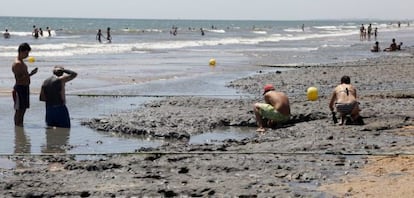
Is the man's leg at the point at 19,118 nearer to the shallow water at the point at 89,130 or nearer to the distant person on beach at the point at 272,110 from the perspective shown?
the shallow water at the point at 89,130

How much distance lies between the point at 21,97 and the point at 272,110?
4.26 metres

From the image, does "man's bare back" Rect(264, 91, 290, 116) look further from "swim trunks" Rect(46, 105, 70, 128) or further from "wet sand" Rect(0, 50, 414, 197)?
"swim trunks" Rect(46, 105, 70, 128)

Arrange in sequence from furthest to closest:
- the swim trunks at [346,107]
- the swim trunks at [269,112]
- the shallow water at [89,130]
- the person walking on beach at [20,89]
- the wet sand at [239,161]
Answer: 1. the person walking on beach at [20,89]
2. the swim trunks at [269,112]
3. the swim trunks at [346,107]
4. the shallow water at [89,130]
5. the wet sand at [239,161]

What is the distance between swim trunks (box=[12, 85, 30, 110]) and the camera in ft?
35.5

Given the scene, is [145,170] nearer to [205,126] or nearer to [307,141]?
[307,141]

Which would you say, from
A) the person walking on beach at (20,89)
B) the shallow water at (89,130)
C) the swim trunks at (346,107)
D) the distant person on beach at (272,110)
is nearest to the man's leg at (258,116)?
the distant person on beach at (272,110)

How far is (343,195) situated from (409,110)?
18.9 ft

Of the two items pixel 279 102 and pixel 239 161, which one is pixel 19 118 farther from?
pixel 239 161

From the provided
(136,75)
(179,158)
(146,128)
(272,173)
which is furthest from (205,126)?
(136,75)

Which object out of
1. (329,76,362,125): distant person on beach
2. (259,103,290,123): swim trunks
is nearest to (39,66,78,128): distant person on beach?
(259,103,290,123): swim trunks

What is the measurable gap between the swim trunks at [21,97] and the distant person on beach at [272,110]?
3882mm

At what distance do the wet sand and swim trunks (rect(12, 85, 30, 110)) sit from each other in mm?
1140

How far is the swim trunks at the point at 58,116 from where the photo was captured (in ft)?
35.4

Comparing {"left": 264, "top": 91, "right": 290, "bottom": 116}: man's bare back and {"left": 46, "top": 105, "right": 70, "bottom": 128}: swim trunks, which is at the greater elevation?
{"left": 264, "top": 91, "right": 290, "bottom": 116}: man's bare back
